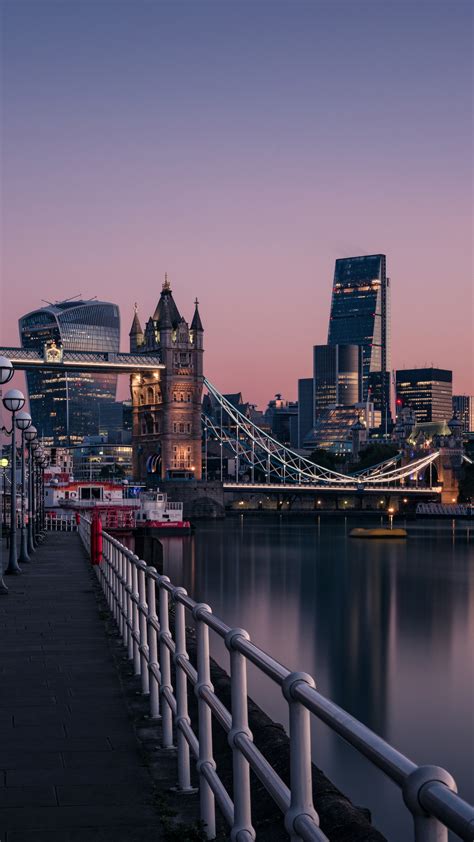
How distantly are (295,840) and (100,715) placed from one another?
5.69m

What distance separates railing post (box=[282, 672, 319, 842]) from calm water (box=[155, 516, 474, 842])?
427 inches

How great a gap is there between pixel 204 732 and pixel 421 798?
372 cm

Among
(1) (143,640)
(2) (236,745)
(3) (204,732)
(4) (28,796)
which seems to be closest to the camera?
(2) (236,745)

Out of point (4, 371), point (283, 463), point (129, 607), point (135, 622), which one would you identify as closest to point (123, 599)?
point (129, 607)

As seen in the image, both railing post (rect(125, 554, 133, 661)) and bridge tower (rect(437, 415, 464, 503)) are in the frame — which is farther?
bridge tower (rect(437, 415, 464, 503))

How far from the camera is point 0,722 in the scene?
28.9ft

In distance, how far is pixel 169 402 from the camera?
494ft

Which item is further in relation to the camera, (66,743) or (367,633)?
(367,633)

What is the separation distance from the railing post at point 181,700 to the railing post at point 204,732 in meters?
0.80

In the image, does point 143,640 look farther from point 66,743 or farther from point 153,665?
point 66,743

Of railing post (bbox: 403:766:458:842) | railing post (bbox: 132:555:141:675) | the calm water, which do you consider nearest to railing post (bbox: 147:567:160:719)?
railing post (bbox: 132:555:141:675)

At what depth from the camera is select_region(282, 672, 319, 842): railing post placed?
3.82m

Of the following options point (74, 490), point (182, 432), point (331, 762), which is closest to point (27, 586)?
point (331, 762)

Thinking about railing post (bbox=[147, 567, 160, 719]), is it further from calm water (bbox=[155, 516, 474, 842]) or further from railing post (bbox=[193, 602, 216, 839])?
calm water (bbox=[155, 516, 474, 842])
